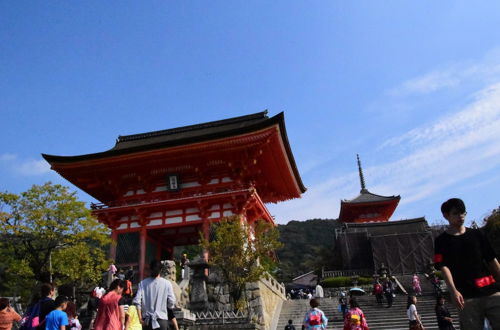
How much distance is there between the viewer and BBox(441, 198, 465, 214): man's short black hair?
152 inches

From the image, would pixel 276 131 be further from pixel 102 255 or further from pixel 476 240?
pixel 476 240

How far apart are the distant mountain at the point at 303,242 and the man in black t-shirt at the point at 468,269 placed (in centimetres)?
5740

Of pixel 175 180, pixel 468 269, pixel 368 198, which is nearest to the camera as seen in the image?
pixel 468 269

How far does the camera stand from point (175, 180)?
2209 centimetres

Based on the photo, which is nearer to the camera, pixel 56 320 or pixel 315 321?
pixel 56 320

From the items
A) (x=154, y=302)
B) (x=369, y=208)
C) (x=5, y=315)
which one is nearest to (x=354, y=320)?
(x=154, y=302)

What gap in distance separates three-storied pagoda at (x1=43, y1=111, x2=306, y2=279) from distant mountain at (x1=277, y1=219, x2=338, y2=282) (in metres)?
40.8

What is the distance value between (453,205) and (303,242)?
2955 inches

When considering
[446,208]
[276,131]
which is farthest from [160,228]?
[446,208]

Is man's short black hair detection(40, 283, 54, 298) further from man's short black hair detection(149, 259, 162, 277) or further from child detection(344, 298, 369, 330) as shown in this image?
child detection(344, 298, 369, 330)

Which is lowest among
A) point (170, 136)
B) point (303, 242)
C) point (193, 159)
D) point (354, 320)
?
point (354, 320)

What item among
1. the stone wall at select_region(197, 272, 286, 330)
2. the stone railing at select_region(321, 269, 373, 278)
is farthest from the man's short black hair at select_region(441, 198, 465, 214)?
the stone railing at select_region(321, 269, 373, 278)

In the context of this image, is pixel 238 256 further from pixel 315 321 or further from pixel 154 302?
pixel 154 302

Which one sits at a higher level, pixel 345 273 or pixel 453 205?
pixel 345 273
